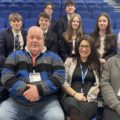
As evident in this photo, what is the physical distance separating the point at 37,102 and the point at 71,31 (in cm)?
141

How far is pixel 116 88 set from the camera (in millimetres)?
2645

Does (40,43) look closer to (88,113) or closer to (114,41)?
(88,113)

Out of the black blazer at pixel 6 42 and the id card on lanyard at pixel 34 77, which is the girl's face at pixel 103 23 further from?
the id card on lanyard at pixel 34 77

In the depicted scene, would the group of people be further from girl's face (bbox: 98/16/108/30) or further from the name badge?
girl's face (bbox: 98/16/108/30)

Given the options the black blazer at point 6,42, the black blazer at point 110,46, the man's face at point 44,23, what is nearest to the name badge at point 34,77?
the black blazer at point 6,42

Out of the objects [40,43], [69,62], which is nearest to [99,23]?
[69,62]

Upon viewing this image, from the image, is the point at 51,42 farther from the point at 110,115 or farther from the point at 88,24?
the point at 88,24

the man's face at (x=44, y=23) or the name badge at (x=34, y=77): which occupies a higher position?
the man's face at (x=44, y=23)

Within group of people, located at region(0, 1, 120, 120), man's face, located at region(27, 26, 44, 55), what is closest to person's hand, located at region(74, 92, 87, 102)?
group of people, located at region(0, 1, 120, 120)

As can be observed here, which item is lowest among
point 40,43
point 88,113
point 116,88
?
point 88,113

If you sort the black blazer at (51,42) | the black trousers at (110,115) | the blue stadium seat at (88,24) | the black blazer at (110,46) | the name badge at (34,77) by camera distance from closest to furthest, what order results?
1. the black trousers at (110,115)
2. the name badge at (34,77)
3. the black blazer at (110,46)
4. the black blazer at (51,42)
5. the blue stadium seat at (88,24)

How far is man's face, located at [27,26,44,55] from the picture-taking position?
8.79 feet

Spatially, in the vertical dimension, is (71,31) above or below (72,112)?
above

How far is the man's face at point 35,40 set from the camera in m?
2.68
